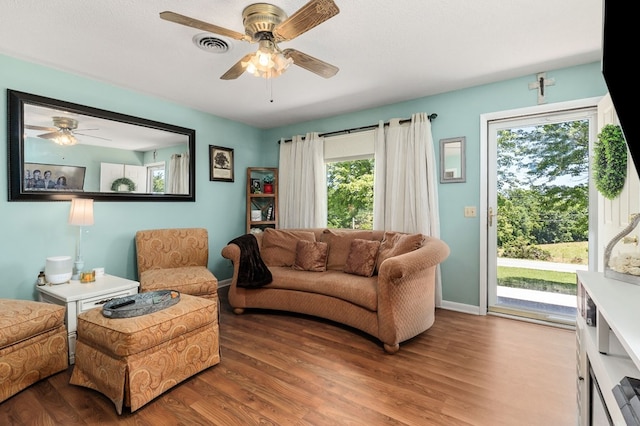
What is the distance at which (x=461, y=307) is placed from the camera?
3.20 metres

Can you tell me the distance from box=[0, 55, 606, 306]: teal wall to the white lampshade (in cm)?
32

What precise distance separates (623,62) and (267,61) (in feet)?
5.28

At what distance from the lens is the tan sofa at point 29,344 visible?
174 cm

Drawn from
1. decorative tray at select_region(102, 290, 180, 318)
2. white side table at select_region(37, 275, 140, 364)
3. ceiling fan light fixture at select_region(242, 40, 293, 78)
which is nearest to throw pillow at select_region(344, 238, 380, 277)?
decorative tray at select_region(102, 290, 180, 318)

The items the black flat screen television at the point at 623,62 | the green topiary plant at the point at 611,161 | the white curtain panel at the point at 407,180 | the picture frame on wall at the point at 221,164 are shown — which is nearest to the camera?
the black flat screen television at the point at 623,62

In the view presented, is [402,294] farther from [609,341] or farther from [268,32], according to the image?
[268,32]

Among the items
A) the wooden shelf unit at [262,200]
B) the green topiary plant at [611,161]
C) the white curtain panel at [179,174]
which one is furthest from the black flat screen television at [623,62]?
the wooden shelf unit at [262,200]

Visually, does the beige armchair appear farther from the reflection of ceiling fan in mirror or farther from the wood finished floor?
the reflection of ceiling fan in mirror

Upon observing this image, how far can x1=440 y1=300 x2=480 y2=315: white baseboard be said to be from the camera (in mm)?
3112

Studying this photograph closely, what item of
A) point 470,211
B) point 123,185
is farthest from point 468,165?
point 123,185

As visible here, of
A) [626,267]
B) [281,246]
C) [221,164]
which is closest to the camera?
[626,267]

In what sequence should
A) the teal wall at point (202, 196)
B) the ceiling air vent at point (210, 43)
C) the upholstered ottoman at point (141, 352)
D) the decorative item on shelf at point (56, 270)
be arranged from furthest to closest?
the teal wall at point (202, 196) < the decorative item on shelf at point (56, 270) < the ceiling air vent at point (210, 43) < the upholstered ottoman at point (141, 352)

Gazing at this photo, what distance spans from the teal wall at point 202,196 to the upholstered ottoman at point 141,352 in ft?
4.40

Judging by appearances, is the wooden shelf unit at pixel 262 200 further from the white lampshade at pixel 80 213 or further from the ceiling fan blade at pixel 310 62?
the ceiling fan blade at pixel 310 62
